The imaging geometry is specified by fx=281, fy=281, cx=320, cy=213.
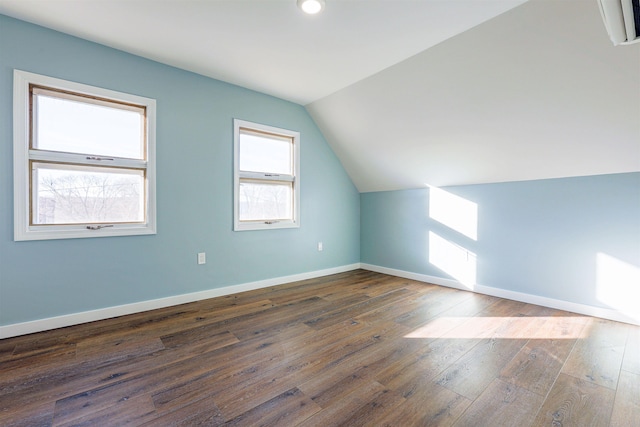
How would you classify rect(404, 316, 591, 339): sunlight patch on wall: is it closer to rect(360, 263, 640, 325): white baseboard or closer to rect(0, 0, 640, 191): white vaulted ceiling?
rect(360, 263, 640, 325): white baseboard

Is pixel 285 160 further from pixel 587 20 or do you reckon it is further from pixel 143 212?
pixel 587 20

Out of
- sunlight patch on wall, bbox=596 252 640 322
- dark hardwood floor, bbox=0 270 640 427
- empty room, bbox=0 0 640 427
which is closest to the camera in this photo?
dark hardwood floor, bbox=0 270 640 427

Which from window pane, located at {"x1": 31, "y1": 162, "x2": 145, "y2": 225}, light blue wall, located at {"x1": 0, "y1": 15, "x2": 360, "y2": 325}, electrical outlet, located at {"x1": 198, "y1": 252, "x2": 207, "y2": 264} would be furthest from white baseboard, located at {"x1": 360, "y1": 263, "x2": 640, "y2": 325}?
window pane, located at {"x1": 31, "y1": 162, "x2": 145, "y2": 225}

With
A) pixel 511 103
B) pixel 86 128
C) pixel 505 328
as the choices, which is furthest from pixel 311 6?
pixel 505 328

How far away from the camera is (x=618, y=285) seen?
8.14 feet

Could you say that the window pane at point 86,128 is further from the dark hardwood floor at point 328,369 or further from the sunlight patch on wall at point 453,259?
the sunlight patch on wall at point 453,259

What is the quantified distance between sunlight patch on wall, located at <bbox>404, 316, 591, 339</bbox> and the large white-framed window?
9.10 ft

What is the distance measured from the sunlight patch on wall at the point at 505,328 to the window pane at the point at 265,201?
2206mm

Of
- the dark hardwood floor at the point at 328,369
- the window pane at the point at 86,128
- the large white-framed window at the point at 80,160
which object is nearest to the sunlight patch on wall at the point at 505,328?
the dark hardwood floor at the point at 328,369

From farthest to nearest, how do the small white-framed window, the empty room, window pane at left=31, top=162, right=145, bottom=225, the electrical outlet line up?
the small white-framed window
the electrical outlet
window pane at left=31, top=162, right=145, bottom=225
the empty room

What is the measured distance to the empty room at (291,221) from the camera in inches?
61.7

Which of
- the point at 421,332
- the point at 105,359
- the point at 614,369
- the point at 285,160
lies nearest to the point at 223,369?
the point at 105,359

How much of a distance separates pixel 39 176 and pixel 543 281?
475cm

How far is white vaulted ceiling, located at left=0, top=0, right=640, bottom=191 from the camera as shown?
197cm
